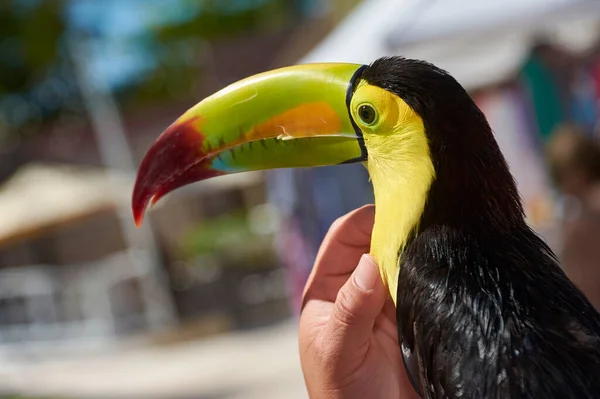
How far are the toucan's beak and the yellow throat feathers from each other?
0.08 m

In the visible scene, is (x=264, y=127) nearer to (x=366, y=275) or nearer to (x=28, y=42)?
(x=366, y=275)

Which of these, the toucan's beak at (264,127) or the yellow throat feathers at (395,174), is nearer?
the yellow throat feathers at (395,174)

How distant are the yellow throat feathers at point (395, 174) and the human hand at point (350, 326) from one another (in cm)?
5

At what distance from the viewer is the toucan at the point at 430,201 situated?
4.83 feet

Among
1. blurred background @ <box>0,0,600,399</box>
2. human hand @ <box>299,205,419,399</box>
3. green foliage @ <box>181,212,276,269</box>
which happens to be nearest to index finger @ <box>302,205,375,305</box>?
human hand @ <box>299,205,419,399</box>

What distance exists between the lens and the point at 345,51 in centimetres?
414

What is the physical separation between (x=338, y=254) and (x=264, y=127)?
324mm

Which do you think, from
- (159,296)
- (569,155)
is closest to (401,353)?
(569,155)

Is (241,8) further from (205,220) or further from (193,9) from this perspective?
(205,220)

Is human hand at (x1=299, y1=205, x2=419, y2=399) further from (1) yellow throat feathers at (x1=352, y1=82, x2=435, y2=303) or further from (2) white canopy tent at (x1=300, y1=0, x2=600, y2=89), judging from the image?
(2) white canopy tent at (x1=300, y1=0, x2=600, y2=89)

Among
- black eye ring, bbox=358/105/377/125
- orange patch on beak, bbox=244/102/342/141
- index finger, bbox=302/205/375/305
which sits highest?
orange patch on beak, bbox=244/102/342/141

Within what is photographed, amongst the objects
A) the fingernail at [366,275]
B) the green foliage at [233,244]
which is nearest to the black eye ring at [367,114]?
the fingernail at [366,275]

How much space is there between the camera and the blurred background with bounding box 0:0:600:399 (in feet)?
12.4

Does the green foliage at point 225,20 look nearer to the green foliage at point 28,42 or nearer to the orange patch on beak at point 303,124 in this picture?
the green foliage at point 28,42
